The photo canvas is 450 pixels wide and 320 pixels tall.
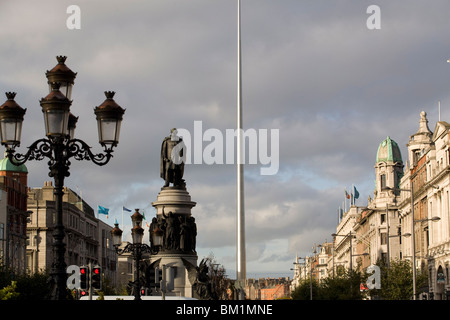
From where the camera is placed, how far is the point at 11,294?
34.9 meters

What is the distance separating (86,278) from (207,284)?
25.3m

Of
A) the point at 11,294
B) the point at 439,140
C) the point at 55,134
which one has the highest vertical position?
the point at 439,140

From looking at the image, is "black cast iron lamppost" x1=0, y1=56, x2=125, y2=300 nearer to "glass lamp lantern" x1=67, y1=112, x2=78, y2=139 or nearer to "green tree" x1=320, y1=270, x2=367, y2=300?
"glass lamp lantern" x1=67, y1=112, x2=78, y2=139

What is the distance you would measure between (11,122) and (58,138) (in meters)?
1.34

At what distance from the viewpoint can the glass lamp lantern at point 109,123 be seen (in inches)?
823

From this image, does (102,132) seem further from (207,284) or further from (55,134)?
(207,284)

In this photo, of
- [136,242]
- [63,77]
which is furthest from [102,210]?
[63,77]

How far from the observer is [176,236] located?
179 feet

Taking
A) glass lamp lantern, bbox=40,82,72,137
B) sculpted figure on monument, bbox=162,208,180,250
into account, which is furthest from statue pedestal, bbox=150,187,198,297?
glass lamp lantern, bbox=40,82,72,137

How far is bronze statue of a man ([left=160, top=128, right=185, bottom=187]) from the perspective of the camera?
5751 centimetres

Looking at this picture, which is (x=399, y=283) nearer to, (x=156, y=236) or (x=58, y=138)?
(x=156, y=236)

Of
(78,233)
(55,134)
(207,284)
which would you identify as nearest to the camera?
(55,134)
